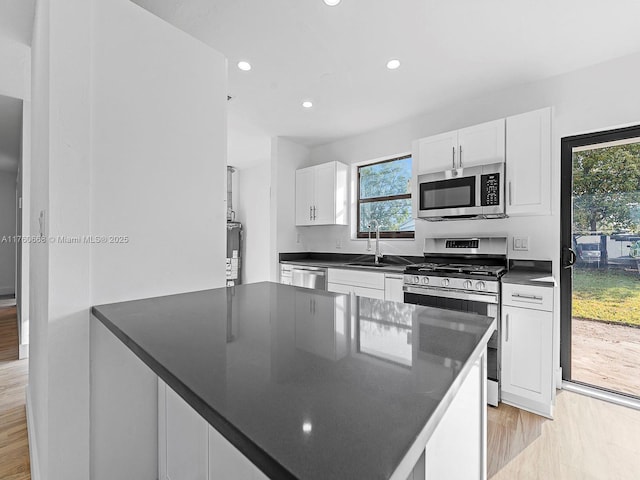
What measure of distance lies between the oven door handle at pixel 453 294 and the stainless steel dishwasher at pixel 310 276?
103 cm

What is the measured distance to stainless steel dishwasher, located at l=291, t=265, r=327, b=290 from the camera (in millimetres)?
3543

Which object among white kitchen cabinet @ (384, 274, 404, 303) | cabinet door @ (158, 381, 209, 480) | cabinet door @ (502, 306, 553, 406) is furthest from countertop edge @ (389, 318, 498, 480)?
white kitchen cabinet @ (384, 274, 404, 303)

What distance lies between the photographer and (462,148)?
2805mm

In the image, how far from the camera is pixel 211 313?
3.33 ft

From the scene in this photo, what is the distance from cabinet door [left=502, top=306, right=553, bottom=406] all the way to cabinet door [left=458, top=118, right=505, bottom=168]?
1.25 metres

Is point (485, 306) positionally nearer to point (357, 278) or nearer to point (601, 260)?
point (601, 260)

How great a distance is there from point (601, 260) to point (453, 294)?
1215 mm

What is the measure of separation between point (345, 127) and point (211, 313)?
330 cm

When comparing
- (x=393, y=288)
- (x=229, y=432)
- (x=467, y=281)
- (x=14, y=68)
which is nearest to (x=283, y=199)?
(x=393, y=288)

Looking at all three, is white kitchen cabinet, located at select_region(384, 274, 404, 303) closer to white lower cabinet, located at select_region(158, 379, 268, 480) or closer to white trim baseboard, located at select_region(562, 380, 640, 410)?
white trim baseboard, located at select_region(562, 380, 640, 410)

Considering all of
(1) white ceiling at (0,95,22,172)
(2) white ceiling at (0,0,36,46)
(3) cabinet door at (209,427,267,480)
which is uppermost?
(1) white ceiling at (0,95,22,172)

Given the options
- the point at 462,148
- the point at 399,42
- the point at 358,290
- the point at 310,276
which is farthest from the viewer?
the point at 310,276

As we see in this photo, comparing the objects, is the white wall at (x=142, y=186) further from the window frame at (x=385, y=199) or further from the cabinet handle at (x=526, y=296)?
the window frame at (x=385, y=199)

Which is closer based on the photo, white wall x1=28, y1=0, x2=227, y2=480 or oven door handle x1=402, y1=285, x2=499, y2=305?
white wall x1=28, y1=0, x2=227, y2=480
